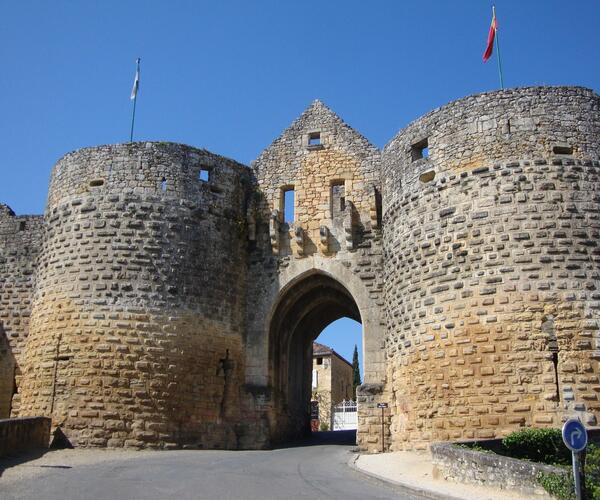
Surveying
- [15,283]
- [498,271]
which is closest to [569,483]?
[498,271]

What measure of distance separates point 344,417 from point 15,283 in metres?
18.1

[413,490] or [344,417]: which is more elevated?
[344,417]

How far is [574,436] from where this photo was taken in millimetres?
6461

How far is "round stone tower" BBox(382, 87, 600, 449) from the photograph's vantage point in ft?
39.1

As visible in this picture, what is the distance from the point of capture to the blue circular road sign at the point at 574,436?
6426 mm

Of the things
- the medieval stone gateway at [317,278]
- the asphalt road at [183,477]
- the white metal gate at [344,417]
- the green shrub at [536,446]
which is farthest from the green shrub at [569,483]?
the white metal gate at [344,417]

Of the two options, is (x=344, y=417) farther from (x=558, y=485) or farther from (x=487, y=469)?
(x=558, y=485)

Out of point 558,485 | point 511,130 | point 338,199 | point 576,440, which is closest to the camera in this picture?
point 576,440

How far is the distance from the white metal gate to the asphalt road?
1857cm

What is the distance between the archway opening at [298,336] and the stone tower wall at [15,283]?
6737 millimetres

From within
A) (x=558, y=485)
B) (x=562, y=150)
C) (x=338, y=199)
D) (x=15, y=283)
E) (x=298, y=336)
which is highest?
(x=338, y=199)

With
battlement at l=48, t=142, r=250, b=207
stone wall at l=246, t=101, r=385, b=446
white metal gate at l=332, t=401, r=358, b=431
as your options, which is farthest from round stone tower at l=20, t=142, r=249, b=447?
white metal gate at l=332, t=401, r=358, b=431

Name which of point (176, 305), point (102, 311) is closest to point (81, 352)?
point (102, 311)

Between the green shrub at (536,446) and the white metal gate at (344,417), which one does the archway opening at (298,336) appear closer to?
the green shrub at (536,446)
